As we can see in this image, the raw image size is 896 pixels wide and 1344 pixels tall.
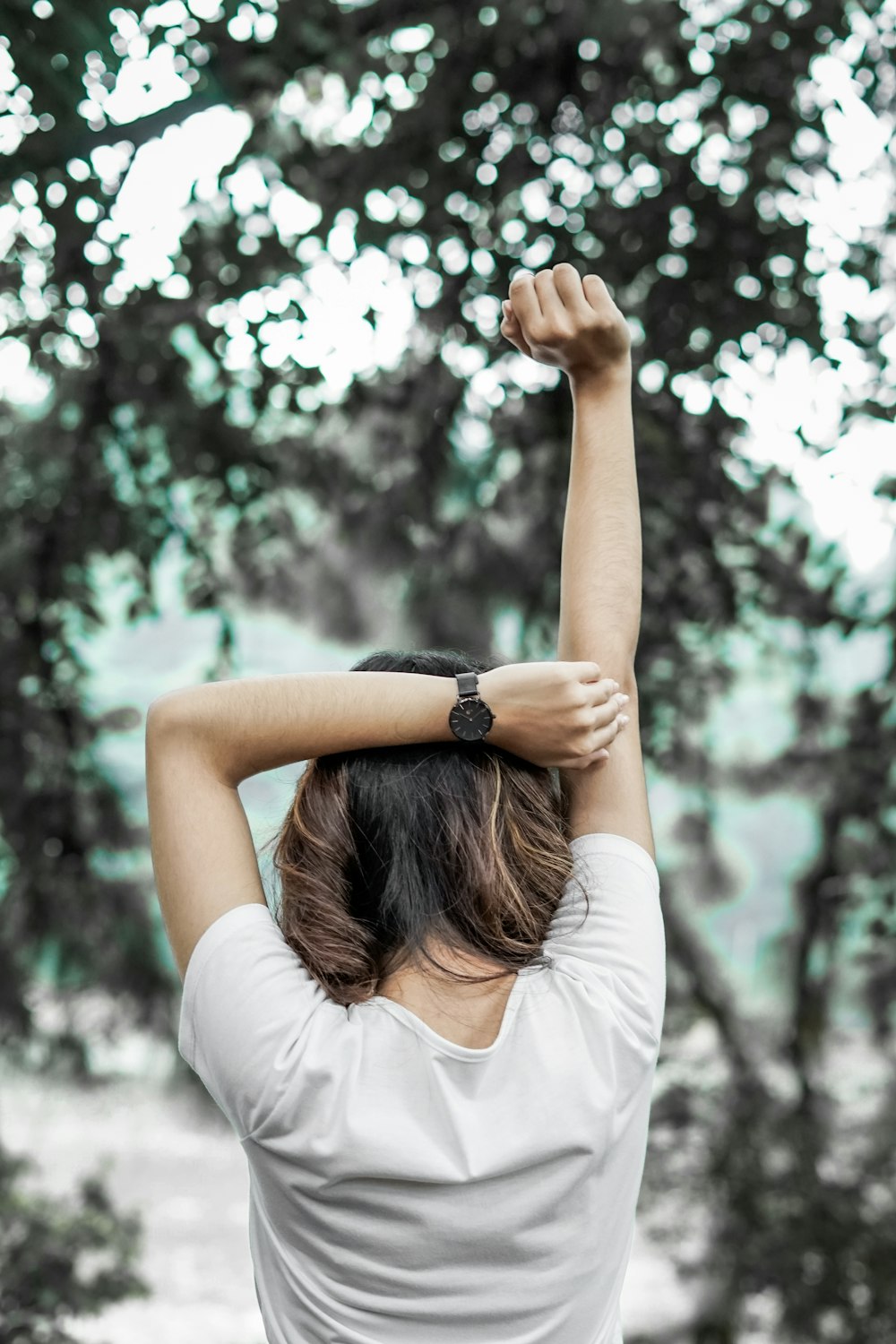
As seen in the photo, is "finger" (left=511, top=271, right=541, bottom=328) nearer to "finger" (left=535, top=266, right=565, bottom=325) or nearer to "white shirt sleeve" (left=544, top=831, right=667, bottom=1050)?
"finger" (left=535, top=266, right=565, bottom=325)

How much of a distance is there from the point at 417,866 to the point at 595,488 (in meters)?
0.37

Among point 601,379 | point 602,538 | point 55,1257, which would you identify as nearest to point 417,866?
point 602,538

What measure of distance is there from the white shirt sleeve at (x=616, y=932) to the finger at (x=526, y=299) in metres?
0.43

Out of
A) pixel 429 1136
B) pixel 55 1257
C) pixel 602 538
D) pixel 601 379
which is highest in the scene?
pixel 601 379

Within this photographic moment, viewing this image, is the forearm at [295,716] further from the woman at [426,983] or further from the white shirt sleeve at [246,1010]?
the white shirt sleeve at [246,1010]

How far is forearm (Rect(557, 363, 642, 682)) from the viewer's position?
3.24 feet

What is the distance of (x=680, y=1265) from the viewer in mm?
3326

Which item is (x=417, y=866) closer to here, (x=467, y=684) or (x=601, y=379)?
(x=467, y=684)

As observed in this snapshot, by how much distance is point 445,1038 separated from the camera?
2.62ft

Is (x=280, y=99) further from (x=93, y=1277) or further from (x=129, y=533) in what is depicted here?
(x=93, y=1277)

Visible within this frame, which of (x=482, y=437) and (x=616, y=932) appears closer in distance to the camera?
(x=616, y=932)

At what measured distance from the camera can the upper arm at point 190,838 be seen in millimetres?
812

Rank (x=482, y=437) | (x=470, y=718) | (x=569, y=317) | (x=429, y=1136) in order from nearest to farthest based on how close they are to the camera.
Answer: (x=429, y=1136) < (x=470, y=718) < (x=569, y=317) < (x=482, y=437)

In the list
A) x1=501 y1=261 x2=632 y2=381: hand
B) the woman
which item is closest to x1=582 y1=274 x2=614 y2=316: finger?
x1=501 y1=261 x2=632 y2=381: hand
